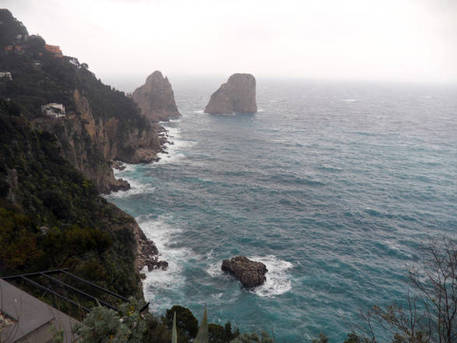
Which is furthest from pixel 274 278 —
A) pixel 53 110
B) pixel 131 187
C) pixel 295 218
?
pixel 53 110

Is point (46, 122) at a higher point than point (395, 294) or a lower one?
higher

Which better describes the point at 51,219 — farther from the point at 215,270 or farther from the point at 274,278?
the point at 274,278

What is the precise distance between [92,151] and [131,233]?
3039 cm

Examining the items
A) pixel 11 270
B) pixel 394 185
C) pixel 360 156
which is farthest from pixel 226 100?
pixel 11 270

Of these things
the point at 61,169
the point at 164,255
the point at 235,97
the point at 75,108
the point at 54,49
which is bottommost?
the point at 164,255

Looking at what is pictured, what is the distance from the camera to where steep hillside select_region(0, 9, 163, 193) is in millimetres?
57625

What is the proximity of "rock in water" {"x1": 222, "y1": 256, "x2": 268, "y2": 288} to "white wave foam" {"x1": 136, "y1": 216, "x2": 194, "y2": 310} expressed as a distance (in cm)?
706

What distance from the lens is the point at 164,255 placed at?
48.3 metres

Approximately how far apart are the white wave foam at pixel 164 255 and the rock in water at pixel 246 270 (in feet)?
23.2

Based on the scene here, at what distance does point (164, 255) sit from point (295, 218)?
26.9m

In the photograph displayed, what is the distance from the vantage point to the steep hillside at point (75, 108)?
5762 centimetres

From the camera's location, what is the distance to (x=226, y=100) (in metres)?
174

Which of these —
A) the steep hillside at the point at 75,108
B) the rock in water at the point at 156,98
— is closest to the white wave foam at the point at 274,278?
the steep hillside at the point at 75,108

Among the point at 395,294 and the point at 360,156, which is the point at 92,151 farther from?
the point at 360,156
